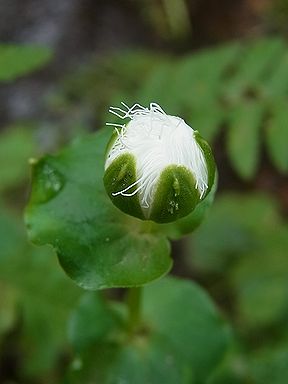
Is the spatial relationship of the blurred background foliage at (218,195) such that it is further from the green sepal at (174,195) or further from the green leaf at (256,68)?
the green sepal at (174,195)

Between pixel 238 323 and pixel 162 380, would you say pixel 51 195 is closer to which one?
pixel 162 380

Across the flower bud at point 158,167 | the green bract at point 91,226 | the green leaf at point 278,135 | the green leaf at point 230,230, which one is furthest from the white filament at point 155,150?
the green leaf at point 230,230

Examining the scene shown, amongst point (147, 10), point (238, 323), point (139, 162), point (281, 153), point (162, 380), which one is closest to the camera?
point (139, 162)

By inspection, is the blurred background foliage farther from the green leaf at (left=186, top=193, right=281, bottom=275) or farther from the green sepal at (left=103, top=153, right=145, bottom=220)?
the green sepal at (left=103, top=153, right=145, bottom=220)

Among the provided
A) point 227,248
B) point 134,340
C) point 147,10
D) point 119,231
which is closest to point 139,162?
point 119,231

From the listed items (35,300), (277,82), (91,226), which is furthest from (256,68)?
(91,226)
